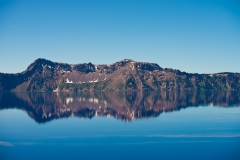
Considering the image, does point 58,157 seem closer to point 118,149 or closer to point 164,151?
point 118,149

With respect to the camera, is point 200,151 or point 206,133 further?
point 206,133

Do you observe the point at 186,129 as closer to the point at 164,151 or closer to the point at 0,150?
the point at 164,151

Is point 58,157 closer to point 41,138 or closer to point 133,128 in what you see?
point 41,138

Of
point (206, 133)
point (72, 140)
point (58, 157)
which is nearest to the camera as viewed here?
point (58, 157)

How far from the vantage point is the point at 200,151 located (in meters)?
62.2

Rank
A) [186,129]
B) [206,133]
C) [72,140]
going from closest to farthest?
[72,140] → [206,133] → [186,129]

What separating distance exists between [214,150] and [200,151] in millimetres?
3928

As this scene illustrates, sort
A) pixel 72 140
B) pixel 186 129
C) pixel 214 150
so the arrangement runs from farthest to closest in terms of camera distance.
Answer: pixel 186 129 → pixel 72 140 → pixel 214 150

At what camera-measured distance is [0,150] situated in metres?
64.2

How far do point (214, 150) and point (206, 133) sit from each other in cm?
1819

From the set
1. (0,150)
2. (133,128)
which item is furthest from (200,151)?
(0,150)

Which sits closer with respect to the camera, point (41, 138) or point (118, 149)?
point (118, 149)

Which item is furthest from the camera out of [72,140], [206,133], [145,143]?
[206,133]

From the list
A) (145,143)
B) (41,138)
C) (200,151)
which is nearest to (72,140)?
(41,138)
